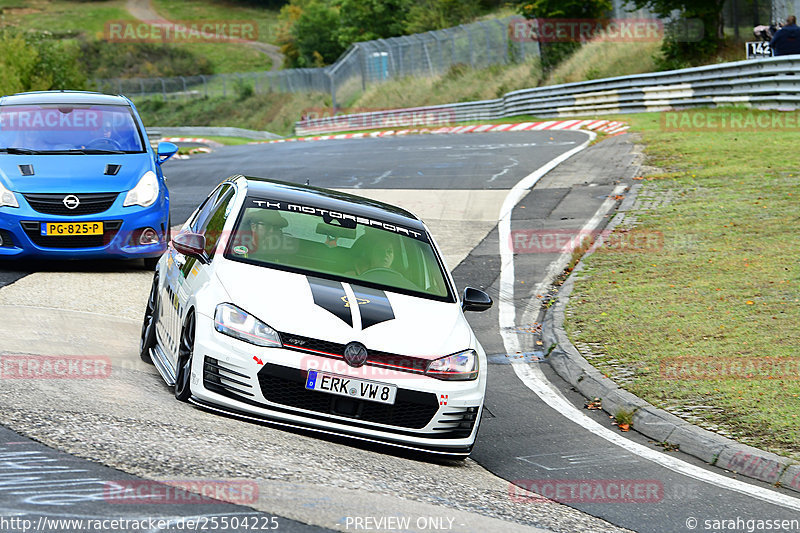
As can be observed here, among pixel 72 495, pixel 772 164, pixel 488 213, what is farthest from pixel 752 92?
pixel 72 495

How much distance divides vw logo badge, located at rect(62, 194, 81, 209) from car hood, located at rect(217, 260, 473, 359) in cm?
460

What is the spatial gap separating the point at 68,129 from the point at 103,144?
0.50 metres

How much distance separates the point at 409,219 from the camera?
809cm

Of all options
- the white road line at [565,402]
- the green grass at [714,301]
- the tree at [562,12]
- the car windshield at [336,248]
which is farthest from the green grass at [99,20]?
the car windshield at [336,248]

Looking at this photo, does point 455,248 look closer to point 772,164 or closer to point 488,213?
point 488,213

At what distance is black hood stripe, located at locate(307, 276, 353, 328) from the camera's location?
6484 millimetres

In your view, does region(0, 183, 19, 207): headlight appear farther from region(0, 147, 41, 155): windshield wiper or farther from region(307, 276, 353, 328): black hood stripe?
region(307, 276, 353, 328): black hood stripe

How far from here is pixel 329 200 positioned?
7926 millimetres

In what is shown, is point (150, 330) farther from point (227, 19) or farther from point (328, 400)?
point (227, 19)

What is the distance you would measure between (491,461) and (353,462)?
127 cm

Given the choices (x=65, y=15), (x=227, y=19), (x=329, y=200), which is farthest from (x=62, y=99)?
(x=227, y=19)

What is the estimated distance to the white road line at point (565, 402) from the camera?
6.39m

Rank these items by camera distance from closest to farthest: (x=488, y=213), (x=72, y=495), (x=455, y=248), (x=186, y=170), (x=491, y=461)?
1. (x=72, y=495)
2. (x=491, y=461)
3. (x=455, y=248)
4. (x=488, y=213)
5. (x=186, y=170)

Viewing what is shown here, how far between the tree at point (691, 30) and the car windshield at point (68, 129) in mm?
25213
